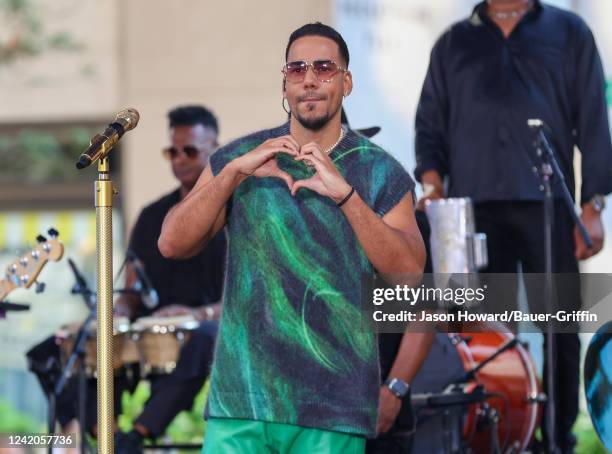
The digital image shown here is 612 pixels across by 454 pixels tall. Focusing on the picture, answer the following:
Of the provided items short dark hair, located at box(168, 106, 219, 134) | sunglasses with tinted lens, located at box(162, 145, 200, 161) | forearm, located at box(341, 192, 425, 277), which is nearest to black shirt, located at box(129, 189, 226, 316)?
sunglasses with tinted lens, located at box(162, 145, 200, 161)

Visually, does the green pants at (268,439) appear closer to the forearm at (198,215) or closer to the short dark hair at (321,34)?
the forearm at (198,215)

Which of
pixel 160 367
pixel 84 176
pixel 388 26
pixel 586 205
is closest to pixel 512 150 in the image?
pixel 586 205

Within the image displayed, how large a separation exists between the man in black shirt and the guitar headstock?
1.81 meters

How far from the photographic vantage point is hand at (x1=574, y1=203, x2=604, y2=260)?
6.75m

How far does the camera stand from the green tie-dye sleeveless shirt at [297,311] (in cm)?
429

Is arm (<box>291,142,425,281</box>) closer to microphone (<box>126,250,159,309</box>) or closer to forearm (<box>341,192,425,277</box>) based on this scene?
forearm (<box>341,192,425,277</box>)

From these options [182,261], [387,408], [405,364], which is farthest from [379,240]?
[182,261]

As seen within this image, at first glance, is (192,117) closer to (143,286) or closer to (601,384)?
(143,286)

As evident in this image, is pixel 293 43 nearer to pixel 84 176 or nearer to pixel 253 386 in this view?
pixel 253 386

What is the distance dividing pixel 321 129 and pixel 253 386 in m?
0.81

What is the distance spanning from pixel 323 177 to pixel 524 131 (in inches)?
109

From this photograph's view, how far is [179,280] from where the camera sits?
7.98 metres

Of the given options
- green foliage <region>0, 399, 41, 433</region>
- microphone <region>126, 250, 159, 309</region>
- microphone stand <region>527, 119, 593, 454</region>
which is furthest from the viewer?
green foliage <region>0, 399, 41, 433</region>

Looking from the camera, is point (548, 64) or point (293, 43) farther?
point (548, 64)
